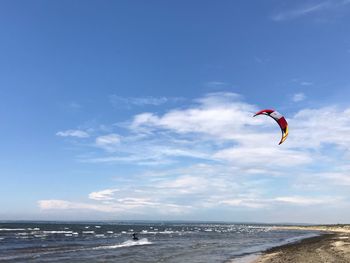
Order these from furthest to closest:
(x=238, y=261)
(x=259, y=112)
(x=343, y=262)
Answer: (x=238, y=261) → (x=343, y=262) → (x=259, y=112)

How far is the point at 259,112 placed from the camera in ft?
74.3

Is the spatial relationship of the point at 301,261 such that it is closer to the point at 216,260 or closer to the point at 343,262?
the point at 343,262

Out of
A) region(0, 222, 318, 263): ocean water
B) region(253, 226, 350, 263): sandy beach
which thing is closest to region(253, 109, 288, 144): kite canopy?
region(253, 226, 350, 263): sandy beach

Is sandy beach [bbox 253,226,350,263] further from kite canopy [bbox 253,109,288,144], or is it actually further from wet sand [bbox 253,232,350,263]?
kite canopy [bbox 253,109,288,144]

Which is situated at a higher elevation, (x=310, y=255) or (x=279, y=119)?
(x=279, y=119)

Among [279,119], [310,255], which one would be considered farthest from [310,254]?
[279,119]

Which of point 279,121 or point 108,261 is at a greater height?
point 279,121

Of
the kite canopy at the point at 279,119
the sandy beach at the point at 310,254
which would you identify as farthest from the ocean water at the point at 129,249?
the kite canopy at the point at 279,119

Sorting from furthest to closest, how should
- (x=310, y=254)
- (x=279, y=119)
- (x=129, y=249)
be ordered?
(x=129, y=249)
(x=310, y=254)
(x=279, y=119)

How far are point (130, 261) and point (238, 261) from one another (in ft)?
25.6

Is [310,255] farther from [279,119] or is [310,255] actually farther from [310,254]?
[279,119]

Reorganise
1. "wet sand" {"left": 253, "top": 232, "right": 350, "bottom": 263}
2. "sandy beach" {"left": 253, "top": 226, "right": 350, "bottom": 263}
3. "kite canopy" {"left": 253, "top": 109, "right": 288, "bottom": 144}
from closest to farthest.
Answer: "kite canopy" {"left": 253, "top": 109, "right": 288, "bottom": 144} < "wet sand" {"left": 253, "top": 232, "right": 350, "bottom": 263} < "sandy beach" {"left": 253, "top": 226, "right": 350, "bottom": 263}

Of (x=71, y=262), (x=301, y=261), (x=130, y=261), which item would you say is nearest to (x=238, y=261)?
(x=301, y=261)

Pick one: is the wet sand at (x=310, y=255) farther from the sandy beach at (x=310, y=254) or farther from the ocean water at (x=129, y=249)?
the ocean water at (x=129, y=249)
